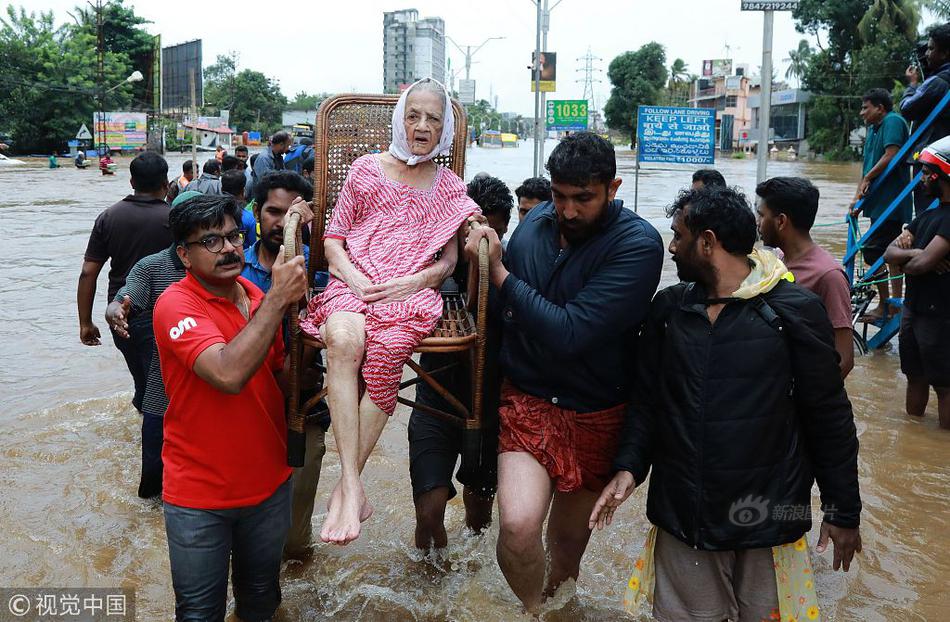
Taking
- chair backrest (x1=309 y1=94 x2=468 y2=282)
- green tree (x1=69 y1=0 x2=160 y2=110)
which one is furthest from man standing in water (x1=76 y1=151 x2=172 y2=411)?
green tree (x1=69 y1=0 x2=160 y2=110)

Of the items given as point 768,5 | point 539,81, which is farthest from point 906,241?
point 539,81

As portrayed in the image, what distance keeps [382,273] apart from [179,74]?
69.8m

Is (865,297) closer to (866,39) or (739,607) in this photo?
(739,607)

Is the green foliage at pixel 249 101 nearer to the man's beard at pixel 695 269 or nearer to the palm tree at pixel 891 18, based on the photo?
the palm tree at pixel 891 18

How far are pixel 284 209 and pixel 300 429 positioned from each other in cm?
153

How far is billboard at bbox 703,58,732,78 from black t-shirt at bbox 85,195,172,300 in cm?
8349

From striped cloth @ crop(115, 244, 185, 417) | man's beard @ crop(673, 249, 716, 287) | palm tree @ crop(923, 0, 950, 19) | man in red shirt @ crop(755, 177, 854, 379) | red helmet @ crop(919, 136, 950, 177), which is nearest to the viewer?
man's beard @ crop(673, 249, 716, 287)

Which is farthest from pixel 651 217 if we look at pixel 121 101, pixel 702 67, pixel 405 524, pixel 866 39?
pixel 702 67

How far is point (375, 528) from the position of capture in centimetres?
451

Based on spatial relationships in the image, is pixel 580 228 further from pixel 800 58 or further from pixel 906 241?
pixel 800 58

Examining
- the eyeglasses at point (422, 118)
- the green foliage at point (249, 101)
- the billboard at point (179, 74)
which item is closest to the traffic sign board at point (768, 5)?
the eyeglasses at point (422, 118)

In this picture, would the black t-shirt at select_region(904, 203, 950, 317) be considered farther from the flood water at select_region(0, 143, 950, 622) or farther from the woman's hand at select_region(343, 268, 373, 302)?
the woman's hand at select_region(343, 268, 373, 302)

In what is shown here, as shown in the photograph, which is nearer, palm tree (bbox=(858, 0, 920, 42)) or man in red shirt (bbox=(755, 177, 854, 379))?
man in red shirt (bbox=(755, 177, 854, 379))

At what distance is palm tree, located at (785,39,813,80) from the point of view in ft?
147
